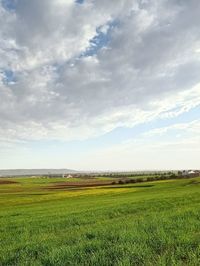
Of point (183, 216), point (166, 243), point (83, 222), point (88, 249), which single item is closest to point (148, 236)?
point (166, 243)

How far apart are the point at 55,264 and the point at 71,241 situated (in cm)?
408

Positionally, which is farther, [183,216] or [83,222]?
[83,222]

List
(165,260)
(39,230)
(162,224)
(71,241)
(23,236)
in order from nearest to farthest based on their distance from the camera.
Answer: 1. (165,260)
2. (71,241)
3. (162,224)
4. (23,236)
5. (39,230)

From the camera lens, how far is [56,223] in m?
22.4

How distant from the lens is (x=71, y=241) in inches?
566

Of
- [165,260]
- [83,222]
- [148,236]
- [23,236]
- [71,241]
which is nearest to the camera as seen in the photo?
[165,260]

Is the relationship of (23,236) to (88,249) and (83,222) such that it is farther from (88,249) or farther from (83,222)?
(88,249)

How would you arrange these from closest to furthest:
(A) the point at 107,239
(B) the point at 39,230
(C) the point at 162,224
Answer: (A) the point at 107,239 → (C) the point at 162,224 → (B) the point at 39,230

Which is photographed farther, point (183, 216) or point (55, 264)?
point (183, 216)

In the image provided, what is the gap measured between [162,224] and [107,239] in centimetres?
331

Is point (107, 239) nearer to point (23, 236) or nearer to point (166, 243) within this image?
point (166, 243)

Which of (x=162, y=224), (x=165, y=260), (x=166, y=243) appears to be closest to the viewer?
(x=165, y=260)

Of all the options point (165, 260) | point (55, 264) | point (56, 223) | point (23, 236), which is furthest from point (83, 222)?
point (165, 260)

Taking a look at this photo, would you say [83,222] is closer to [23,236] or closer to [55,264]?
[23,236]
